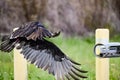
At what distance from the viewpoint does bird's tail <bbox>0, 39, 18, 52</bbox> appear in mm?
2645

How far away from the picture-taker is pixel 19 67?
109 inches

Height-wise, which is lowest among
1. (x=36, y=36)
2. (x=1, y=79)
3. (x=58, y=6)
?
(x=1, y=79)

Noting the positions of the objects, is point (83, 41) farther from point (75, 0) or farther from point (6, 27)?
point (6, 27)

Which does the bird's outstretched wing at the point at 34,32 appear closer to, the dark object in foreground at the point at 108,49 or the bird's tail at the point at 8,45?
the bird's tail at the point at 8,45

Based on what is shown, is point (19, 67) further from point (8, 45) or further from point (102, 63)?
point (102, 63)

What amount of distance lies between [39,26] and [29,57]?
177mm

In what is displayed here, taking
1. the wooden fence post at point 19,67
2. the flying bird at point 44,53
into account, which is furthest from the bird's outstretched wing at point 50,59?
the wooden fence post at point 19,67

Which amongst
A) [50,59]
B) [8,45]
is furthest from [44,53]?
[8,45]

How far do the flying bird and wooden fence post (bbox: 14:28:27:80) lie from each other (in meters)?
0.15

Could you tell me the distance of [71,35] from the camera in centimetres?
286

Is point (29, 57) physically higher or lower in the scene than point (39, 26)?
lower

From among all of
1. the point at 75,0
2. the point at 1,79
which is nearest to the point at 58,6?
the point at 75,0

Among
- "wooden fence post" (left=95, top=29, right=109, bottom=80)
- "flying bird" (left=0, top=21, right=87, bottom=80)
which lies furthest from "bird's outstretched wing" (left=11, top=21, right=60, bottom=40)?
"wooden fence post" (left=95, top=29, right=109, bottom=80)

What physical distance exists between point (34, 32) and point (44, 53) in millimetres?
125
